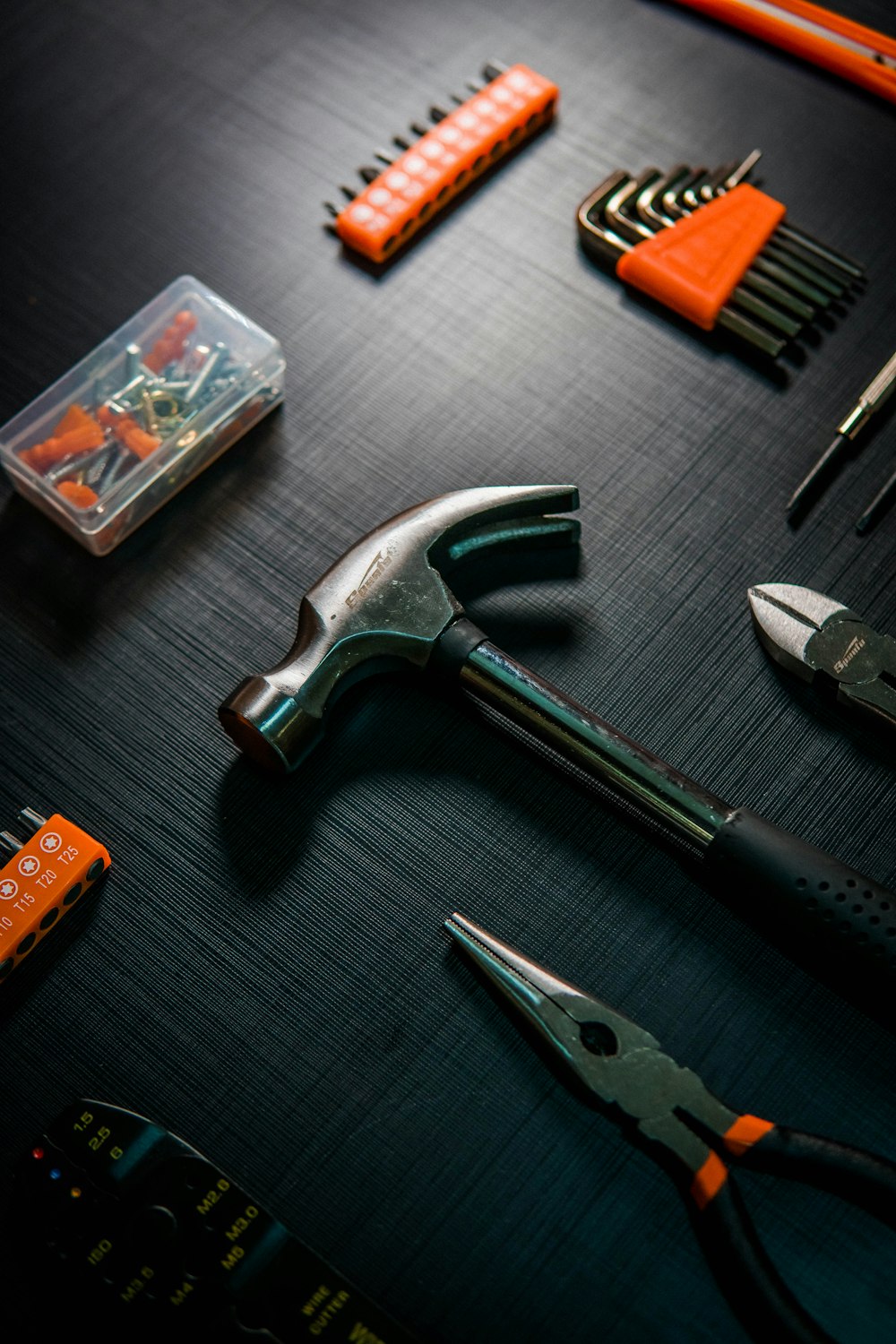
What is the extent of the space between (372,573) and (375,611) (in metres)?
0.03

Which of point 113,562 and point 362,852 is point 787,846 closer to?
point 362,852

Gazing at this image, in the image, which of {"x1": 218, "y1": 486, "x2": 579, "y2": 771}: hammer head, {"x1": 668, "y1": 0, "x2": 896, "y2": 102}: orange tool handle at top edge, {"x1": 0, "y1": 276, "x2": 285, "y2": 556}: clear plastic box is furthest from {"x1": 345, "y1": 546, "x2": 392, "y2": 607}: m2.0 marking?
{"x1": 668, "y1": 0, "x2": 896, "y2": 102}: orange tool handle at top edge

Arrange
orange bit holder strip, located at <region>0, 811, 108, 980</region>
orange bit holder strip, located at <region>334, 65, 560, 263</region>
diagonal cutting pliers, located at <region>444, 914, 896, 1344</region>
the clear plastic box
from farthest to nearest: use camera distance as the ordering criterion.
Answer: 1. orange bit holder strip, located at <region>334, 65, 560, 263</region>
2. the clear plastic box
3. orange bit holder strip, located at <region>0, 811, 108, 980</region>
4. diagonal cutting pliers, located at <region>444, 914, 896, 1344</region>

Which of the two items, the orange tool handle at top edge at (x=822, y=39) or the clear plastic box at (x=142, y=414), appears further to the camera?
the orange tool handle at top edge at (x=822, y=39)

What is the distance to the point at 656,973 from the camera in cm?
82

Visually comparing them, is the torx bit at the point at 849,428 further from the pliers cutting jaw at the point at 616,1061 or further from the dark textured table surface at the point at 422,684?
the pliers cutting jaw at the point at 616,1061

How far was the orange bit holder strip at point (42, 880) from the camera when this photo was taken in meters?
0.82

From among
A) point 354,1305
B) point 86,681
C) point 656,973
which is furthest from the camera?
point 86,681

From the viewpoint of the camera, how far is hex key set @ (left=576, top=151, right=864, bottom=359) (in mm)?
1062

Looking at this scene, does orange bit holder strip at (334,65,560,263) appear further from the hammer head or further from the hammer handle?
the hammer handle

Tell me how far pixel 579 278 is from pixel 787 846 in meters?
0.60

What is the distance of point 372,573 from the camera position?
89 centimetres

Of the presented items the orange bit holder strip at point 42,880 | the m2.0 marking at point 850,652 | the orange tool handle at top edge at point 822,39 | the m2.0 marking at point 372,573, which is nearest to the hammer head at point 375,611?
the m2.0 marking at point 372,573

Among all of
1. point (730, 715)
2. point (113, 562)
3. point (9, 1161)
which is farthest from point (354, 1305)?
point (113, 562)
